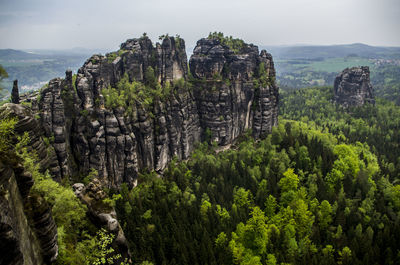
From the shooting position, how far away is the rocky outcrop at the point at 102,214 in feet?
97.2

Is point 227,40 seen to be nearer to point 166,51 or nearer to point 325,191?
point 166,51

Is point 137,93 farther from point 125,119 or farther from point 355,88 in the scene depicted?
point 355,88

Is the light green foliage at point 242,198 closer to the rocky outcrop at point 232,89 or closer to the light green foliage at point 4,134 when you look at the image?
the rocky outcrop at point 232,89

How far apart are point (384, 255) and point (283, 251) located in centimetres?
1880

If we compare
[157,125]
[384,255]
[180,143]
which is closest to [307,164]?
[384,255]

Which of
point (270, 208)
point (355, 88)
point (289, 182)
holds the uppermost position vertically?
point (355, 88)

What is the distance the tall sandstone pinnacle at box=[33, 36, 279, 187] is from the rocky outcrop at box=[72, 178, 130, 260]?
23174 mm

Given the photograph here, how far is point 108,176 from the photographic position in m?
63.8

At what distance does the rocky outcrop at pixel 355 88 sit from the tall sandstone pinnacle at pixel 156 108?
225 ft

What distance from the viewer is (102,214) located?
30141 mm

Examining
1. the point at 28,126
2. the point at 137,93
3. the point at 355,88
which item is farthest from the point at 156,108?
the point at 355,88

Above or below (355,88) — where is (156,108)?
below

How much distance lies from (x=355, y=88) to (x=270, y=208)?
11646 cm

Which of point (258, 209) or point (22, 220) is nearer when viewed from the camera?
point (22, 220)
